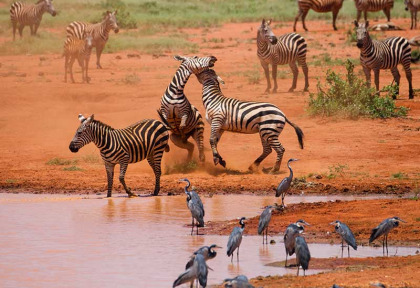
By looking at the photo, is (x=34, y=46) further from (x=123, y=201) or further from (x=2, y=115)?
(x=123, y=201)

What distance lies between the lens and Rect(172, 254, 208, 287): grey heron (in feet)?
29.3

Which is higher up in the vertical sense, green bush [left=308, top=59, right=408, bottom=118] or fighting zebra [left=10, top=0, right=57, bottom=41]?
fighting zebra [left=10, top=0, right=57, bottom=41]

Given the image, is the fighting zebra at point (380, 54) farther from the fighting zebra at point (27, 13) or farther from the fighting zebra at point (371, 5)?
the fighting zebra at point (27, 13)

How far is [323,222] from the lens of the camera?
42.9 feet

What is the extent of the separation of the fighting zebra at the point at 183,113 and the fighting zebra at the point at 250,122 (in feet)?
1.13

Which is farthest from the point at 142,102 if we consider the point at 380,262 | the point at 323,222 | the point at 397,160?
the point at 380,262

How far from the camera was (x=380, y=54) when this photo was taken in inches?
954

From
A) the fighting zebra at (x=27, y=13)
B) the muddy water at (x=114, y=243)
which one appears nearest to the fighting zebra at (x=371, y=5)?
the fighting zebra at (x=27, y=13)

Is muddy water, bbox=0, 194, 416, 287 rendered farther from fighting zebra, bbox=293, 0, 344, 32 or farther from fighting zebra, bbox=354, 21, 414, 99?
fighting zebra, bbox=293, 0, 344, 32

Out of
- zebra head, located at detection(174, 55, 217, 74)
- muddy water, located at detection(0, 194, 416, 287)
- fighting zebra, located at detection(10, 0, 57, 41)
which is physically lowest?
muddy water, located at detection(0, 194, 416, 287)

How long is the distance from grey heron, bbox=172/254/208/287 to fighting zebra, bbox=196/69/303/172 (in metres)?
8.29

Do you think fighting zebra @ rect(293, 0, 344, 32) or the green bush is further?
fighting zebra @ rect(293, 0, 344, 32)

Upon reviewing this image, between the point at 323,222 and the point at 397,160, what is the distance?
220 inches

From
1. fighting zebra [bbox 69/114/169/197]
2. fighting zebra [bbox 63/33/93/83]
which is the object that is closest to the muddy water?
fighting zebra [bbox 69/114/169/197]
